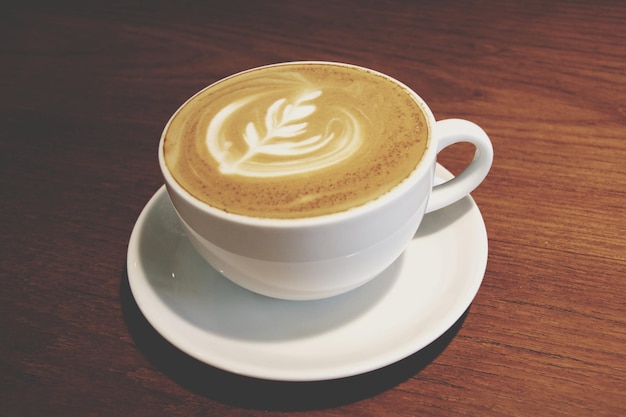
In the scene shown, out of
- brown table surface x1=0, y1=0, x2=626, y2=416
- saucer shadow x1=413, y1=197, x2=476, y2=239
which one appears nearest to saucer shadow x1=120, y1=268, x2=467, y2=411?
brown table surface x1=0, y1=0, x2=626, y2=416

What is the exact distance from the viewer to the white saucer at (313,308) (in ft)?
1.80

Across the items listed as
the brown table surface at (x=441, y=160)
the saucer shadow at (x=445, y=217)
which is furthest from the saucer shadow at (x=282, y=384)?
the saucer shadow at (x=445, y=217)

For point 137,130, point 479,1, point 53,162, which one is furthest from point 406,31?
point 53,162

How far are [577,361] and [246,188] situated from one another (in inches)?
15.1

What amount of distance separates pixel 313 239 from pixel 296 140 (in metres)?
0.15

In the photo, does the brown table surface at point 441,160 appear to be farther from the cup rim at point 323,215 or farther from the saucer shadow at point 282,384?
the cup rim at point 323,215

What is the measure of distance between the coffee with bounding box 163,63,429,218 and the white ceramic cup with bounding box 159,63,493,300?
0.04 ft

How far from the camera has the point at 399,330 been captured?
586 millimetres

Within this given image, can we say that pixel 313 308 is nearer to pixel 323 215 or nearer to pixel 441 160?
pixel 323 215

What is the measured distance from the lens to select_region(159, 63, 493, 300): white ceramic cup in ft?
1.68

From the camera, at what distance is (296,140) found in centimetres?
62

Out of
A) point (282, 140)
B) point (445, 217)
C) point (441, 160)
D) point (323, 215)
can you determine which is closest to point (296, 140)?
point (282, 140)

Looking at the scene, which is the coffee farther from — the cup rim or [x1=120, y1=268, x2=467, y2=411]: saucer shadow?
[x1=120, y1=268, x2=467, y2=411]: saucer shadow

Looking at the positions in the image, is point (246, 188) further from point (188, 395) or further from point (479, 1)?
point (479, 1)
